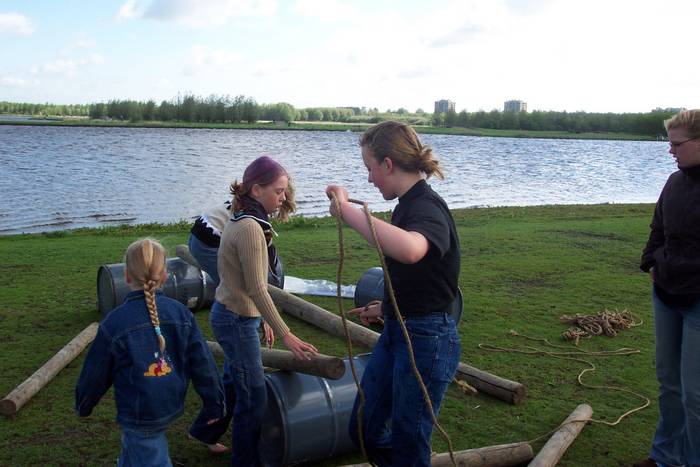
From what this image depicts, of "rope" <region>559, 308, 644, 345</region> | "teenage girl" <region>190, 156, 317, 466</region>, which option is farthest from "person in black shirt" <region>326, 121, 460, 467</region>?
"rope" <region>559, 308, 644, 345</region>

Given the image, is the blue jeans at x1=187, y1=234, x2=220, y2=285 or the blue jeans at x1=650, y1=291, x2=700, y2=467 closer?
the blue jeans at x1=650, y1=291, x2=700, y2=467

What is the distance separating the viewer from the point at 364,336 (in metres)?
6.72

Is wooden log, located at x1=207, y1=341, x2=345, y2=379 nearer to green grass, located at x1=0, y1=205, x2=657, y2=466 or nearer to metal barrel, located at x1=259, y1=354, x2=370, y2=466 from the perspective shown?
metal barrel, located at x1=259, y1=354, x2=370, y2=466

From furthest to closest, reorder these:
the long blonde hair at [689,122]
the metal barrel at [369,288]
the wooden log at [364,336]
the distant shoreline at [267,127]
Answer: the distant shoreline at [267,127], the metal barrel at [369,288], the wooden log at [364,336], the long blonde hair at [689,122]

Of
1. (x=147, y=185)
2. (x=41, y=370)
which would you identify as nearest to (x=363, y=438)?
(x=41, y=370)

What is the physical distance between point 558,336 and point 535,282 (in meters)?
2.74

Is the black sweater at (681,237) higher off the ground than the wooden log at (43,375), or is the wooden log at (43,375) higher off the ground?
the black sweater at (681,237)

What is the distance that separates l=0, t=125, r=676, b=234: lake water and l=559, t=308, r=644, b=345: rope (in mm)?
16912

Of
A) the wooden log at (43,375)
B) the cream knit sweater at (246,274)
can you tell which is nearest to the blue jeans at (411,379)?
the cream knit sweater at (246,274)

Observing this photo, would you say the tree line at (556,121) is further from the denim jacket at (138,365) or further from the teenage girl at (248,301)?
the denim jacket at (138,365)

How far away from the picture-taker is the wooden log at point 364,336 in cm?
572

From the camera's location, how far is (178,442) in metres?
4.92

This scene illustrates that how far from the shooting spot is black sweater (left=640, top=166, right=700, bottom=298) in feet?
13.1

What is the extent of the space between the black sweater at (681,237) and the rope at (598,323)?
3.33 metres
